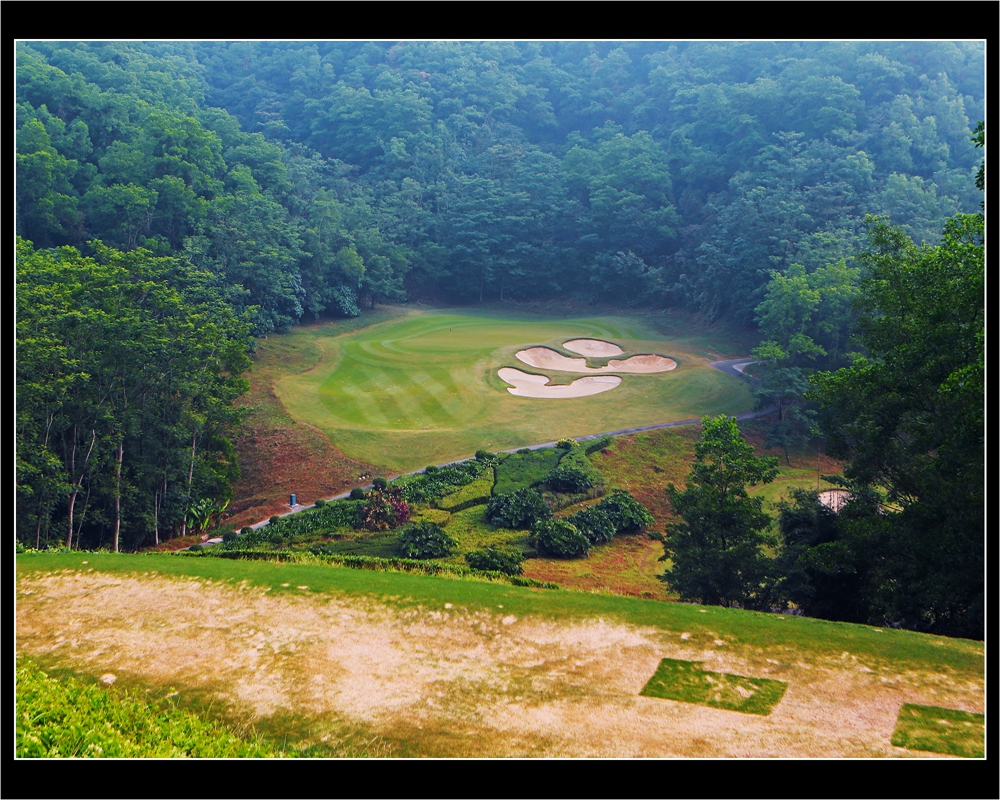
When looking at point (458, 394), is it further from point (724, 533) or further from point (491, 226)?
point (491, 226)

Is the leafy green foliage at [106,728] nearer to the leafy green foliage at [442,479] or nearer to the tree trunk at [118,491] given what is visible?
the tree trunk at [118,491]

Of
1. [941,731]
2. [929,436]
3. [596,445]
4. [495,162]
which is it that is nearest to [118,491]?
[596,445]

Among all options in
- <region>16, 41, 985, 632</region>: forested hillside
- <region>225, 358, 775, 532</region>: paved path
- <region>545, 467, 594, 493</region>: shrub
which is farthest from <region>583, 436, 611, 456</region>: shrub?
<region>16, 41, 985, 632</region>: forested hillside

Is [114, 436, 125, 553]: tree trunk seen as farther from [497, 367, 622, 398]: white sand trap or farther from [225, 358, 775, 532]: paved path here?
[497, 367, 622, 398]: white sand trap

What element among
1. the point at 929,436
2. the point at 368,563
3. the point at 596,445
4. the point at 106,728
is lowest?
the point at 596,445

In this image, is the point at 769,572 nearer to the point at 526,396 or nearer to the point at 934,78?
the point at 526,396

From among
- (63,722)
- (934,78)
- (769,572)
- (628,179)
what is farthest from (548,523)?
(934,78)
